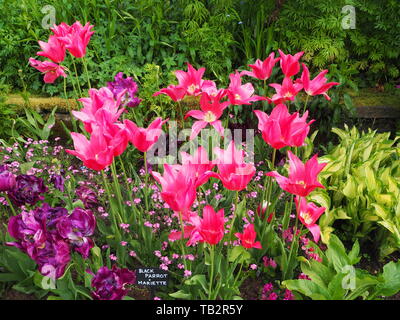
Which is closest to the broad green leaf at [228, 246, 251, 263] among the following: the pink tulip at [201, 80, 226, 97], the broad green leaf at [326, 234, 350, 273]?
the broad green leaf at [326, 234, 350, 273]

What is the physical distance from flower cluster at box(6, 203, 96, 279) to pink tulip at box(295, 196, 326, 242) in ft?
2.41

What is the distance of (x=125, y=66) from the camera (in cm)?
315

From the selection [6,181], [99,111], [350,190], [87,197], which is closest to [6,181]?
[6,181]

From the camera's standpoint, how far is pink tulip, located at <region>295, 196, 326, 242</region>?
4.70ft

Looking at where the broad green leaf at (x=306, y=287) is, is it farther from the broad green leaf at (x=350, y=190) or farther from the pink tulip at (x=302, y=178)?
the broad green leaf at (x=350, y=190)

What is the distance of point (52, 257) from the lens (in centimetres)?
136

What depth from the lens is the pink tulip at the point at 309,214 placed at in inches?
56.4

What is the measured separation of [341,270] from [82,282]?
44.8 inches

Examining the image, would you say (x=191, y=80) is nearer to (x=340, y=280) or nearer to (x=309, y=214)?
(x=309, y=214)

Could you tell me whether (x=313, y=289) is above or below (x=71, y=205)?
below

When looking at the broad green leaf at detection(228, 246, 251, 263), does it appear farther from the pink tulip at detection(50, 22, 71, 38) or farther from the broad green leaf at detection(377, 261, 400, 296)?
the pink tulip at detection(50, 22, 71, 38)

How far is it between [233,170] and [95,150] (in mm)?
450
